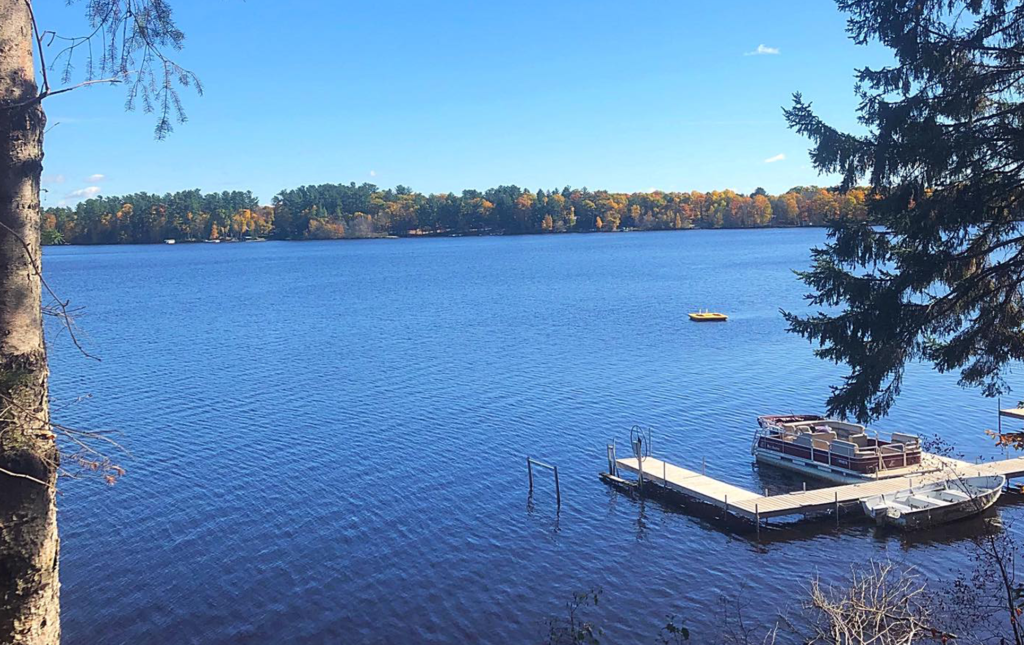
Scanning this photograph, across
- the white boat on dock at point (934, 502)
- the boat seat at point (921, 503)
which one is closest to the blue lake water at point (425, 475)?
the white boat on dock at point (934, 502)

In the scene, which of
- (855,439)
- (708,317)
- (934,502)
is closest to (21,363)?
(934,502)

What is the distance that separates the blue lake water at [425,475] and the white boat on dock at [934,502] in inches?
24.9

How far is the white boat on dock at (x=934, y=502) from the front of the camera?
70.3 feet

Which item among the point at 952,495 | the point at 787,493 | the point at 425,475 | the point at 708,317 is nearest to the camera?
the point at 952,495

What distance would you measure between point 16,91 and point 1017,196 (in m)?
12.6

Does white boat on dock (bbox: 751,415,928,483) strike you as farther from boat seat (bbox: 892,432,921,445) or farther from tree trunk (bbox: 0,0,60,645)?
tree trunk (bbox: 0,0,60,645)

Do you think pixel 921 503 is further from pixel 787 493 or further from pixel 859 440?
pixel 859 440

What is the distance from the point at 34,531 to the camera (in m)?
4.69

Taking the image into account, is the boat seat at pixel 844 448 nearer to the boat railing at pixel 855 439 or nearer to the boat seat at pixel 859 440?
the boat railing at pixel 855 439

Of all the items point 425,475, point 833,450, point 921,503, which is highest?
point 833,450

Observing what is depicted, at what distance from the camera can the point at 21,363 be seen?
464 cm

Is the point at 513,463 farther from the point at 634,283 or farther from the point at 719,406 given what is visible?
→ the point at 634,283

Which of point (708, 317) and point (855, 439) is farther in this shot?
point (708, 317)

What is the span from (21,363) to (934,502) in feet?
74.9
